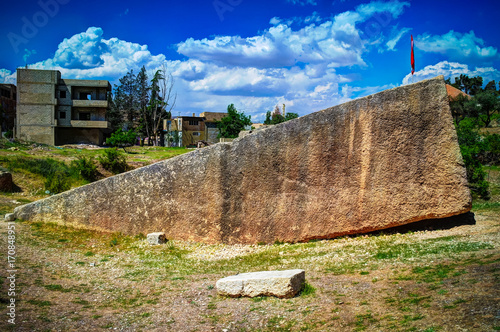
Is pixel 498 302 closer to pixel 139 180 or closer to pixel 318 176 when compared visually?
pixel 318 176

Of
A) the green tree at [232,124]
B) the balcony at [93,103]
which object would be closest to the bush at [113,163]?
the balcony at [93,103]

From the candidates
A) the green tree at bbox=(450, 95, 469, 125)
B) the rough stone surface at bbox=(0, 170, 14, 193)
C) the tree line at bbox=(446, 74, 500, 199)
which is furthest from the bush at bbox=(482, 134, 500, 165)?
the green tree at bbox=(450, 95, 469, 125)

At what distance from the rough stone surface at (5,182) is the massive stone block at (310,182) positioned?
6.89 metres

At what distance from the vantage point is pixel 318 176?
342 inches

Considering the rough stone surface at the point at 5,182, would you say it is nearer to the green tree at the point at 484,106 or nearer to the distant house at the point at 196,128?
the green tree at the point at 484,106

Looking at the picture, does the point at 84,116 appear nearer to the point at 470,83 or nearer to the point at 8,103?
the point at 8,103

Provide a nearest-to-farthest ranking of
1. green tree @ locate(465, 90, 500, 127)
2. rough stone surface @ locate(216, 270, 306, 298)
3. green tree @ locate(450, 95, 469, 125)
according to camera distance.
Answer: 1. rough stone surface @ locate(216, 270, 306, 298)
2. green tree @ locate(465, 90, 500, 127)
3. green tree @ locate(450, 95, 469, 125)

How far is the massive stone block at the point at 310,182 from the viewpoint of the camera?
8.15 m

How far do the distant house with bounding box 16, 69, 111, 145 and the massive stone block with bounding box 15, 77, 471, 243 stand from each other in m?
35.4

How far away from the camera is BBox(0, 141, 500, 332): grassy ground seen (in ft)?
14.3

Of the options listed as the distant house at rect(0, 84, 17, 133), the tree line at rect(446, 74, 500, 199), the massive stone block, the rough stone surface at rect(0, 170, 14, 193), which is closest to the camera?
the massive stone block

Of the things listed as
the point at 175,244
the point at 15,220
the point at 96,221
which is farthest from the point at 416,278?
the point at 15,220

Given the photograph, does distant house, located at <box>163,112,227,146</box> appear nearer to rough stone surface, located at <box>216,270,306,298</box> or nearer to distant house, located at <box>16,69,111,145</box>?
distant house, located at <box>16,69,111,145</box>

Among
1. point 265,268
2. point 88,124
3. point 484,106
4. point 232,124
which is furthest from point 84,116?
point 484,106
